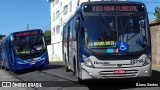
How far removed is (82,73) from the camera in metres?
14.2

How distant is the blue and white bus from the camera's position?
1393 cm

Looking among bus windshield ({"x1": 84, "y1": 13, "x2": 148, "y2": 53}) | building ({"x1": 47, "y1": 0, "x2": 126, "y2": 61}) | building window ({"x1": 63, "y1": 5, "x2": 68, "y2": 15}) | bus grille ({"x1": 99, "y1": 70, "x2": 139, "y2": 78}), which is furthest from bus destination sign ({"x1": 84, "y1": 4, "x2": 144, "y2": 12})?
building window ({"x1": 63, "y1": 5, "x2": 68, "y2": 15})

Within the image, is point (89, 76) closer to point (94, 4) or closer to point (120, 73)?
point (120, 73)

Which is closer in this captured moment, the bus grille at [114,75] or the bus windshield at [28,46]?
the bus grille at [114,75]

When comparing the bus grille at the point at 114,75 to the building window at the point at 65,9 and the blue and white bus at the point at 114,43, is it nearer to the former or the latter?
the blue and white bus at the point at 114,43

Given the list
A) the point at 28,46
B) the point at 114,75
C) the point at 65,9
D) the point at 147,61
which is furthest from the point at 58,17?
the point at 114,75

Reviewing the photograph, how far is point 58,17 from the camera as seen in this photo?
7362cm

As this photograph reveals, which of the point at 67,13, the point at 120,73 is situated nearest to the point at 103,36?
the point at 120,73

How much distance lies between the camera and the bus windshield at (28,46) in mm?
26516

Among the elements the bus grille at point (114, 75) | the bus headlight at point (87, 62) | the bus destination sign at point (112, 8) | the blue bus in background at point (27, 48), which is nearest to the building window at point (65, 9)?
the blue bus in background at point (27, 48)

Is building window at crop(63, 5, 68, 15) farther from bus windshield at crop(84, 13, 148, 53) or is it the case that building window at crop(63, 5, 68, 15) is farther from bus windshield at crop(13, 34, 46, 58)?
bus windshield at crop(84, 13, 148, 53)

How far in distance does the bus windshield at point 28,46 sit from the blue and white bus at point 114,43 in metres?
12.6

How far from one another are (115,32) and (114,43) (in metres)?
0.43

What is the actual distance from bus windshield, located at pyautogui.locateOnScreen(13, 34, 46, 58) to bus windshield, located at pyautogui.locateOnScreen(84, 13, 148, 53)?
1283 cm
